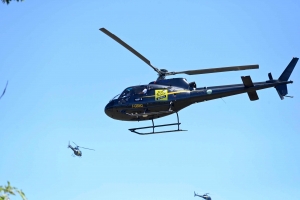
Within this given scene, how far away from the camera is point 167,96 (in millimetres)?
24297

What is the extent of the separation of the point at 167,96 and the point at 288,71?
22.2 feet

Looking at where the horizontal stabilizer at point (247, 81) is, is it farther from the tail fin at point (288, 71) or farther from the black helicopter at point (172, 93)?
the tail fin at point (288, 71)

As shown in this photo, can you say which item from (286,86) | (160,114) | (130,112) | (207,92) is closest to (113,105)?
(130,112)

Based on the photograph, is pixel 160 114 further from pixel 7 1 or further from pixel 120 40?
pixel 7 1

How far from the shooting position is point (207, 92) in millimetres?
24078

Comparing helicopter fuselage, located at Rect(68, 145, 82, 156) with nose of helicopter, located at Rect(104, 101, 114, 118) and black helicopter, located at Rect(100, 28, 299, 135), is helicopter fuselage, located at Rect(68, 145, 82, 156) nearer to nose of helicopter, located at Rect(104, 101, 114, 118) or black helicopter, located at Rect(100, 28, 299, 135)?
nose of helicopter, located at Rect(104, 101, 114, 118)

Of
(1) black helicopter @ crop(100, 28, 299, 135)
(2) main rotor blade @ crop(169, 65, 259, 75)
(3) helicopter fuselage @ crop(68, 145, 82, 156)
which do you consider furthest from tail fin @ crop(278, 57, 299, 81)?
(3) helicopter fuselage @ crop(68, 145, 82, 156)

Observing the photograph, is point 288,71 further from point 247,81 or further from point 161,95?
point 161,95

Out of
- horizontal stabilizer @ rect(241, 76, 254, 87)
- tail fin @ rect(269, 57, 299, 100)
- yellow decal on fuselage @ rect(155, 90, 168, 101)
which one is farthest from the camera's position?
yellow decal on fuselage @ rect(155, 90, 168, 101)

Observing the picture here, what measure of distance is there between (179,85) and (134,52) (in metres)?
3.13

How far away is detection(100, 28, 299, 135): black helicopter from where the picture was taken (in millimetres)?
23766

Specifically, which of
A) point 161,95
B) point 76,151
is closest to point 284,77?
point 161,95

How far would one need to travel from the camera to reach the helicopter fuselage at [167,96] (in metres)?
23.9

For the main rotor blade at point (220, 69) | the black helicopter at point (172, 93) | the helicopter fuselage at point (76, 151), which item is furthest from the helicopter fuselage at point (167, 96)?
the helicopter fuselage at point (76, 151)
